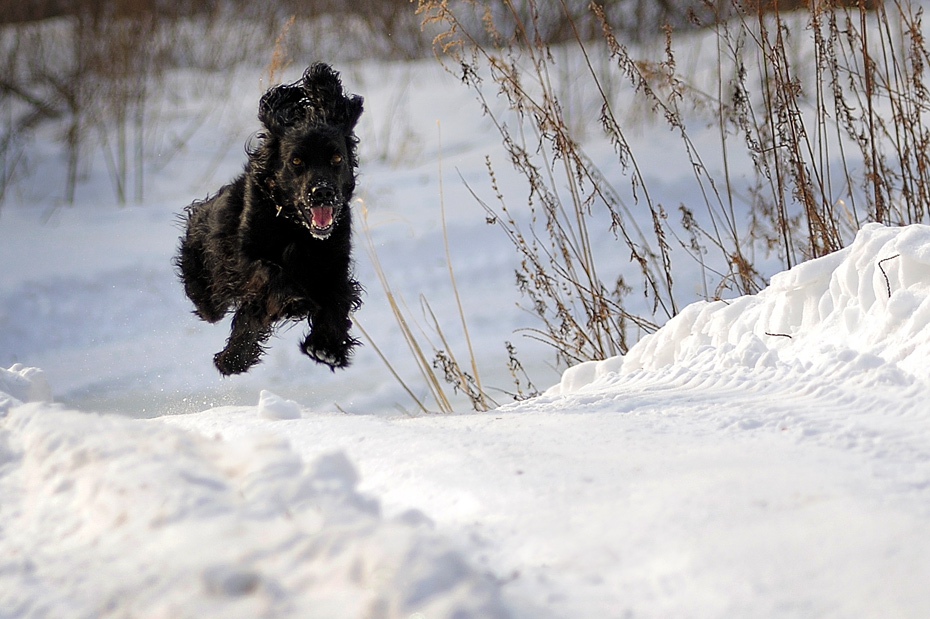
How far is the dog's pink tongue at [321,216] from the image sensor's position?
11.0ft

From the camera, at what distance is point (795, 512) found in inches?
54.1

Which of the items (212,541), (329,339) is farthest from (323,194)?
(212,541)

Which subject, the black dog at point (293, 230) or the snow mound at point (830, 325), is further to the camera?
the black dog at point (293, 230)

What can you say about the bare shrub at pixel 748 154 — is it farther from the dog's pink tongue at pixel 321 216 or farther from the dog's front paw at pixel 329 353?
the dog's front paw at pixel 329 353

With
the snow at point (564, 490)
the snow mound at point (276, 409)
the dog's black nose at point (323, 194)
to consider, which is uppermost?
the dog's black nose at point (323, 194)

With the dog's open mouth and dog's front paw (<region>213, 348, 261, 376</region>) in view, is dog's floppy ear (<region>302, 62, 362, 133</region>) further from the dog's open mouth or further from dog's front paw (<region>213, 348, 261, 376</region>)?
dog's front paw (<region>213, 348, 261, 376</region>)

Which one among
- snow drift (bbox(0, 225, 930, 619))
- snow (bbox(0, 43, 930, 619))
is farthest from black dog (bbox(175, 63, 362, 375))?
snow drift (bbox(0, 225, 930, 619))

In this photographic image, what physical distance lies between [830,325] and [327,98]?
2226mm

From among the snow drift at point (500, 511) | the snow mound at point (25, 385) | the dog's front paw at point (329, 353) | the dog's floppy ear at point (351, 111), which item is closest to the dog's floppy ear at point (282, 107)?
the dog's floppy ear at point (351, 111)

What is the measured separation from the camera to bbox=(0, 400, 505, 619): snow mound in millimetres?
1188

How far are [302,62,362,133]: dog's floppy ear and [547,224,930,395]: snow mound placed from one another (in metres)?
1.57

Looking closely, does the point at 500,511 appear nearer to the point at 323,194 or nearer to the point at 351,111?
the point at 323,194

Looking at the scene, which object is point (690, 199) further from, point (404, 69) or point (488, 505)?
point (488, 505)

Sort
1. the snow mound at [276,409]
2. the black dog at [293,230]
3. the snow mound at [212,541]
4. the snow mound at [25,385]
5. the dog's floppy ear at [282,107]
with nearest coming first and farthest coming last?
1. the snow mound at [212,541]
2. the snow mound at [276,409]
3. the snow mound at [25,385]
4. the black dog at [293,230]
5. the dog's floppy ear at [282,107]
